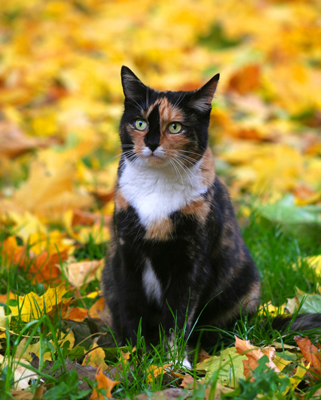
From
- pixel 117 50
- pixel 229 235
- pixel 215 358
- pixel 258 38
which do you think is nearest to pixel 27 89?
pixel 117 50

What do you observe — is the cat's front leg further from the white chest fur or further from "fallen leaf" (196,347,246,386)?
the white chest fur

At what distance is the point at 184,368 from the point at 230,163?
253 cm

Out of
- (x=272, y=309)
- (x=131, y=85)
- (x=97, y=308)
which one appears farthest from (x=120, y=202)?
(x=272, y=309)

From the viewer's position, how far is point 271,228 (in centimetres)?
267

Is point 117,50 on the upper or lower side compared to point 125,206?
upper

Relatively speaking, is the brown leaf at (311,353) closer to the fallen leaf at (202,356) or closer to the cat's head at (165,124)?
the fallen leaf at (202,356)

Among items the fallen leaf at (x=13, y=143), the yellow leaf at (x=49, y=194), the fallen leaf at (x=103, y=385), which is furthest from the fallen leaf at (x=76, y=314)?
the fallen leaf at (x=13, y=143)

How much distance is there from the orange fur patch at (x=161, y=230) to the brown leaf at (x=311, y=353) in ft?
1.97

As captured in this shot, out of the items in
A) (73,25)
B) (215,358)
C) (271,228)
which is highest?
(73,25)

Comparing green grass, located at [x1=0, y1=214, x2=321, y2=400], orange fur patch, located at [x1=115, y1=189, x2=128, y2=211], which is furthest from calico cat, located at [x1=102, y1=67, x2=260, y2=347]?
green grass, located at [x1=0, y1=214, x2=321, y2=400]

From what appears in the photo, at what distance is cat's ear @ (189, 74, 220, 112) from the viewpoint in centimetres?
176

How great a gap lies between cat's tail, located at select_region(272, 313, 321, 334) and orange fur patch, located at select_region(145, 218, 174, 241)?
0.59m

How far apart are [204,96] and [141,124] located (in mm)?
269

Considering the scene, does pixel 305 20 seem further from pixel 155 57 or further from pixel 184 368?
pixel 184 368
